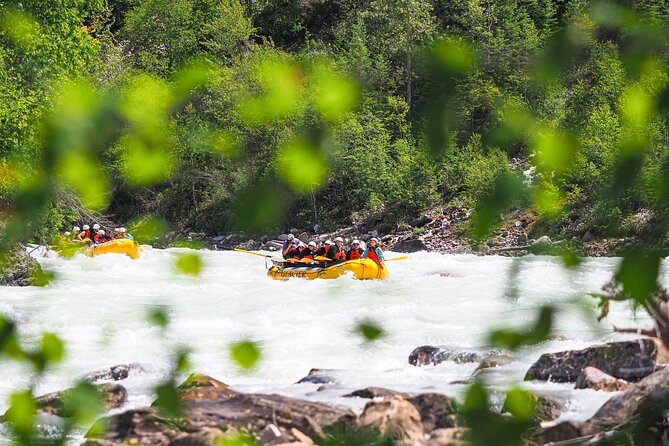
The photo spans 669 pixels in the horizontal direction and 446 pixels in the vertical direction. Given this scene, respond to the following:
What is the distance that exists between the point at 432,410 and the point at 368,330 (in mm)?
4281

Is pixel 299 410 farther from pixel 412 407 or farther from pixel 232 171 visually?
pixel 232 171

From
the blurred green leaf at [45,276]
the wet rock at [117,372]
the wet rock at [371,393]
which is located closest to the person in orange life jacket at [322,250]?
the wet rock at [117,372]

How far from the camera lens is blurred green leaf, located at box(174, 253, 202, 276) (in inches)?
34.5

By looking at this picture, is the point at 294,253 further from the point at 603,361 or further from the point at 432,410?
the point at 432,410

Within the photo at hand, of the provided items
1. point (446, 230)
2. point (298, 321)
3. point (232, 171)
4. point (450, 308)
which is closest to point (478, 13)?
point (232, 171)

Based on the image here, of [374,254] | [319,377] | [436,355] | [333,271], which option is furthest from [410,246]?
[319,377]

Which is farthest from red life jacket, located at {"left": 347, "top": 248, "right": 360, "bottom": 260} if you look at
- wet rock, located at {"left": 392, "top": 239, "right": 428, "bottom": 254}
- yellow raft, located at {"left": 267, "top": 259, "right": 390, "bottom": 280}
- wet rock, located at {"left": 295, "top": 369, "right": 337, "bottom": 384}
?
wet rock, located at {"left": 295, "top": 369, "right": 337, "bottom": 384}

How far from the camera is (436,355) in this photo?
8031 mm

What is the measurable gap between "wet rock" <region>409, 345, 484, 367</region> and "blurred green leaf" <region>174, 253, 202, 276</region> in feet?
23.1

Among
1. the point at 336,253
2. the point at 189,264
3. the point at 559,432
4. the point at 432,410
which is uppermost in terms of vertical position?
the point at 189,264

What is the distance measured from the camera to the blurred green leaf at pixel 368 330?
1027 mm

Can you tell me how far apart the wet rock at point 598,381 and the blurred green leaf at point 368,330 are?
5.49m

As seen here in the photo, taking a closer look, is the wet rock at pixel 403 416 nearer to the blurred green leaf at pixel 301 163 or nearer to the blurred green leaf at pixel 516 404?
the blurred green leaf at pixel 516 404

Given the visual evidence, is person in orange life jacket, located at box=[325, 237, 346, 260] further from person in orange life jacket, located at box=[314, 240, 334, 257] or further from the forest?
the forest
